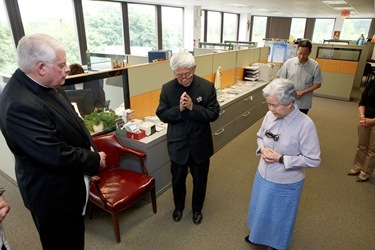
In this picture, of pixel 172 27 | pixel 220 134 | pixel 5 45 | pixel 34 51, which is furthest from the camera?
pixel 172 27

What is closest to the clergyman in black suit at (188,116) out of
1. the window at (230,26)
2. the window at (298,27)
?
the window at (230,26)

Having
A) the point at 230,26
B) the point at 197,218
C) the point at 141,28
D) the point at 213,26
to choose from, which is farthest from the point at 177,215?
the point at 230,26

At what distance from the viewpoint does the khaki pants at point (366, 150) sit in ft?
Answer: 8.73

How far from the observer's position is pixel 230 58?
4.12 meters

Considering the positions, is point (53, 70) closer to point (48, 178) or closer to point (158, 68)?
point (48, 178)

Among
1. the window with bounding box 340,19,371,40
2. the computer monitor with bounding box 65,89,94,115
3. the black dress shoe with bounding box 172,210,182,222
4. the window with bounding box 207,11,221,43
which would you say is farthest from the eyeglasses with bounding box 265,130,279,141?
the window with bounding box 340,19,371,40

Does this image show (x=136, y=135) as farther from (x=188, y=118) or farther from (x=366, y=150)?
(x=366, y=150)

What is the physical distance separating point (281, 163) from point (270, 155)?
0.08 metres

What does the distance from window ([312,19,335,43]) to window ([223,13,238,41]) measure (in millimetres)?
3913

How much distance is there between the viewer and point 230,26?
38.2 ft

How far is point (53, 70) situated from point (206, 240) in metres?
1.66

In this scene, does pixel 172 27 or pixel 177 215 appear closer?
pixel 177 215

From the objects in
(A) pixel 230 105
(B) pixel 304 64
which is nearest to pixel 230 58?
(A) pixel 230 105

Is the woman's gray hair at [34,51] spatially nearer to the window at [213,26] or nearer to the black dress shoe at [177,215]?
the black dress shoe at [177,215]
